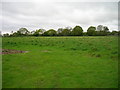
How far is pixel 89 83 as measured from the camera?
15.9ft

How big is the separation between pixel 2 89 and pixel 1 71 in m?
2.01

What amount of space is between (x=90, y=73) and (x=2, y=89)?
4140 millimetres

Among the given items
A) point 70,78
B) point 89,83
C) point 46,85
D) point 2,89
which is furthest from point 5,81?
point 89,83

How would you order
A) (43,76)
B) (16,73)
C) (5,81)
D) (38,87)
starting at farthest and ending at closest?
(16,73) < (43,76) < (5,81) < (38,87)

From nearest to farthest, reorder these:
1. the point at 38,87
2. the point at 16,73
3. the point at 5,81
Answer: the point at 38,87, the point at 5,81, the point at 16,73

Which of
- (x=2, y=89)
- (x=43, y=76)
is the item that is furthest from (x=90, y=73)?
(x=2, y=89)

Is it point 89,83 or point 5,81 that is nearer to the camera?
point 89,83

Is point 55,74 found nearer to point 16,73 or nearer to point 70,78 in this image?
point 70,78

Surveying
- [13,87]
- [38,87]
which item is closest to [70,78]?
[38,87]

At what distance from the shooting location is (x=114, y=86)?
4707 mm

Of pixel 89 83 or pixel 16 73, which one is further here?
pixel 16 73

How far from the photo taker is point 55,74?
5.81m

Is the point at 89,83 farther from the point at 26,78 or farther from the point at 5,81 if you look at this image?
the point at 5,81

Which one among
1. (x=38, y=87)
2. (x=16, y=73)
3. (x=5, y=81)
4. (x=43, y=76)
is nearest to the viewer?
(x=38, y=87)
